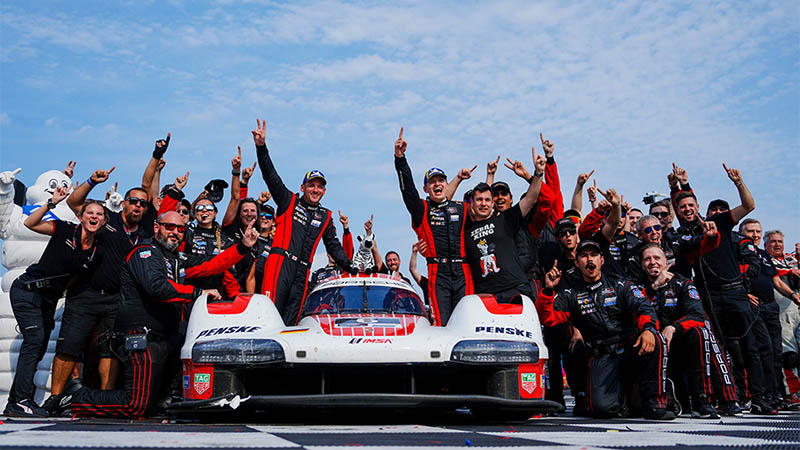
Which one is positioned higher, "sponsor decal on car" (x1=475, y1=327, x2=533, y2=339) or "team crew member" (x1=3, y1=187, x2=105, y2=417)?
"team crew member" (x1=3, y1=187, x2=105, y2=417)

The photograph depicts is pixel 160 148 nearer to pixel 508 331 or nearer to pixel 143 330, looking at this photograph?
pixel 143 330

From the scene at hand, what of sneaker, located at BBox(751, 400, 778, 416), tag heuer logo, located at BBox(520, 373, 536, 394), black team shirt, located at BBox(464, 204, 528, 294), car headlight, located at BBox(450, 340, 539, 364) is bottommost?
sneaker, located at BBox(751, 400, 778, 416)

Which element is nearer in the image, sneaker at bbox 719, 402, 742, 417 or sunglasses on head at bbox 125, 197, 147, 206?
sneaker at bbox 719, 402, 742, 417

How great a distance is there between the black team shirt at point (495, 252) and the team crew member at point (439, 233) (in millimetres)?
102

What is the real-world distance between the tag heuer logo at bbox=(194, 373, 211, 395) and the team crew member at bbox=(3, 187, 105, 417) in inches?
83.4

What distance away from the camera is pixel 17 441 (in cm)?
278

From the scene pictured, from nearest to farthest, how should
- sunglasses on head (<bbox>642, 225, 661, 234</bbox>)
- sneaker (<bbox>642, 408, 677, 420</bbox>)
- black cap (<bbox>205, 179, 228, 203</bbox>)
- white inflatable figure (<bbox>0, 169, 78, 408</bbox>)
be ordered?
sneaker (<bbox>642, 408, 677, 420</bbox>) → sunglasses on head (<bbox>642, 225, 661, 234</bbox>) → white inflatable figure (<bbox>0, 169, 78, 408</bbox>) → black cap (<bbox>205, 179, 228, 203</bbox>)

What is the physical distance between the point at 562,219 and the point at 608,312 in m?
1.44

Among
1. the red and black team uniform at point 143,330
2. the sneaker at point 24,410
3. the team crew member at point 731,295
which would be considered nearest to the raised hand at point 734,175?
the team crew member at point 731,295

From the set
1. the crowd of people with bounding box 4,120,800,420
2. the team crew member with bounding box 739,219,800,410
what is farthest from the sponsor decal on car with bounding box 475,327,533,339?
the team crew member with bounding box 739,219,800,410

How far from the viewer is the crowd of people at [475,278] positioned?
215 inches

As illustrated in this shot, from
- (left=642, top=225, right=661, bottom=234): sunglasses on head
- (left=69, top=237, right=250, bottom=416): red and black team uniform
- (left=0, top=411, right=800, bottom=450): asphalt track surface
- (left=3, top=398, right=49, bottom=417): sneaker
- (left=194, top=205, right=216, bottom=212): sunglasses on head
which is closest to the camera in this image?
(left=0, top=411, right=800, bottom=450): asphalt track surface

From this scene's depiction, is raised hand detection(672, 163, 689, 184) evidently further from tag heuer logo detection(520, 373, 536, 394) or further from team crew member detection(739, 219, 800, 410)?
tag heuer logo detection(520, 373, 536, 394)

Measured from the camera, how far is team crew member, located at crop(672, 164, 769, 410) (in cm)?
661
